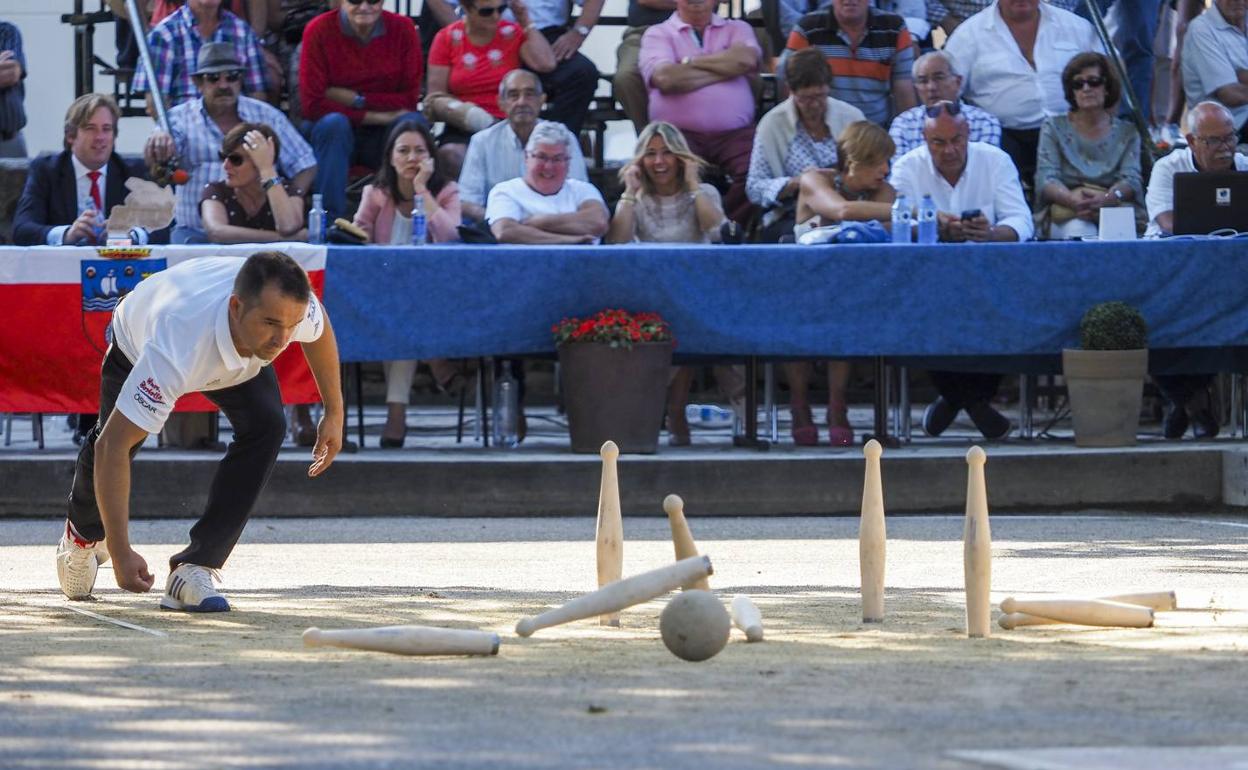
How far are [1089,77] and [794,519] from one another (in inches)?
176

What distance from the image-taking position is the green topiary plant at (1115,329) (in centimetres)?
1184

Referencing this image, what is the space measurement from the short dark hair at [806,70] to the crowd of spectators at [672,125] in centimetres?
3

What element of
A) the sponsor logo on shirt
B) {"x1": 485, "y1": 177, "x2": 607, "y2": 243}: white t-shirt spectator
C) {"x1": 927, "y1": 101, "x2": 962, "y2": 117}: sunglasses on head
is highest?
{"x1": 927, "y1": 101, "x2": 962, "y2": 117}: sunglasses on head

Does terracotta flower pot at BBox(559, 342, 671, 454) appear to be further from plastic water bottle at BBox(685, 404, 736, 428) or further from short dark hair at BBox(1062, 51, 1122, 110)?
short dark hair at BBox(1062, 51, 1122, 110)

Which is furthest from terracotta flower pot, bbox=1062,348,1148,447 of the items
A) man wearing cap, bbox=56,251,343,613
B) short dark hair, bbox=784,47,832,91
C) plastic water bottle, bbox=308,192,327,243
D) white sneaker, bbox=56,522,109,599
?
white sneaker, bbox=56,522,109,599

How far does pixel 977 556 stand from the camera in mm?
6539

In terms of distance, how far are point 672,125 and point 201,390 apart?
7103 millimetres

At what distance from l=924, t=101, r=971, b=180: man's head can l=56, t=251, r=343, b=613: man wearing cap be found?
6546 millimetres

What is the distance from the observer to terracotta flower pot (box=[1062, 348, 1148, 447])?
1188cm

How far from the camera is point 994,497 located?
11.7 meters

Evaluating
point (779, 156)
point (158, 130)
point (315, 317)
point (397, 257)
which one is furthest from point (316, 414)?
point (315, 317)

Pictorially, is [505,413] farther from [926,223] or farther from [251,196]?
[926,223]

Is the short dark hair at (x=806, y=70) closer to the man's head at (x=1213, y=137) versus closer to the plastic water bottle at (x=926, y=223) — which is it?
the plastic water bottle at (x=926, y=223)

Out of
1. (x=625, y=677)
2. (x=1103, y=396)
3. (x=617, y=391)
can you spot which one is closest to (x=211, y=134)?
(x=617, y=391)
